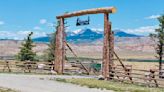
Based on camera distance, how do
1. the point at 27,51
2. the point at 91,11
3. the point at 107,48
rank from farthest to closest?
the point at 27,51 → the point at 91,11 → the point at 107,48

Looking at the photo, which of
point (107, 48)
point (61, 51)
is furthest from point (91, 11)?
point (61, 51)

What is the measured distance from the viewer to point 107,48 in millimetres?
30719

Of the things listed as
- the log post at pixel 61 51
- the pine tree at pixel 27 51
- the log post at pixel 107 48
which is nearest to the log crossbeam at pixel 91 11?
the log post at pixel 107 48

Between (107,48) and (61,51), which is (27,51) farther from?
(107,48)

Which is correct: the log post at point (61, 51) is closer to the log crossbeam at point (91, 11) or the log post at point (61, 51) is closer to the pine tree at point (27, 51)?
the log crossbeam at point (91, 11)

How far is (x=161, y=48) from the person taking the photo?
63031 mm

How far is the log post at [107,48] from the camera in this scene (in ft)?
100

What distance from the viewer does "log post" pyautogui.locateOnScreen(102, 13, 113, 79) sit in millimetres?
30564

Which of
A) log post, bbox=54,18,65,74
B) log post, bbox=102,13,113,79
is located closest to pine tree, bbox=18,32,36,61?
log post, bbox=54,18,65,74

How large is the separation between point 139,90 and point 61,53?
15.2m

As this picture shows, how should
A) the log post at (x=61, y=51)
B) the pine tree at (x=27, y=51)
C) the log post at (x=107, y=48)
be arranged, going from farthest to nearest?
the pine tree at (x=27, y=51)
the log post at (x=61, y=51)
the log post at (x=107, y=48)

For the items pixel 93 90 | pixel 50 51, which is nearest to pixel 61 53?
pixel 93 90

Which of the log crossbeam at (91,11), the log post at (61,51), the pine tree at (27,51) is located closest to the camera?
the log crossbeam at (91,11)

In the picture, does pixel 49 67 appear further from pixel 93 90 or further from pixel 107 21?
pixel 93 90
